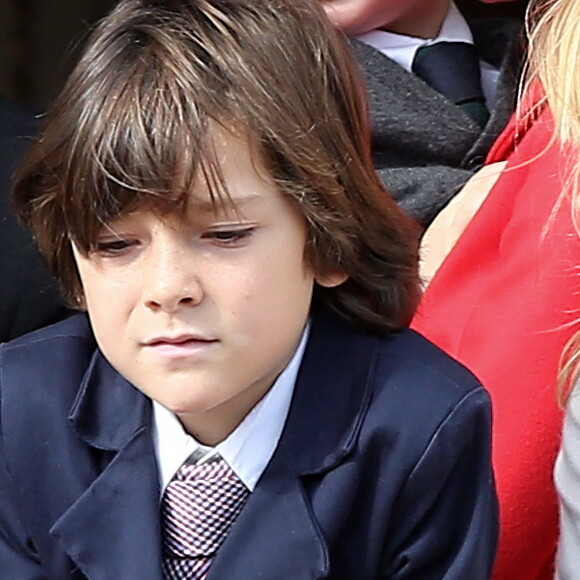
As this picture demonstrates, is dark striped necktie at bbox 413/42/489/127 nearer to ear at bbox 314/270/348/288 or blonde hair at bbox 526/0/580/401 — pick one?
blonde hair at bbox 526/0/580/401

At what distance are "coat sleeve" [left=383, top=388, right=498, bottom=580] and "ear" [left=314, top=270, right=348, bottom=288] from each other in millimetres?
121

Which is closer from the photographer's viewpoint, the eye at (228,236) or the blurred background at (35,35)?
the eye at (228,236)

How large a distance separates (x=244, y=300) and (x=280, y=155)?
3.9 inches

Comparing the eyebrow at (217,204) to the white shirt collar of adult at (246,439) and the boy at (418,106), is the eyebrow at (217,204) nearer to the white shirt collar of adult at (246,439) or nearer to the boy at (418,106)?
the white shirt collar of adult at (246,439)

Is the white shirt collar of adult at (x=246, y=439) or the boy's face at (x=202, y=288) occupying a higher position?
the boy's face at (x=202, y=288)

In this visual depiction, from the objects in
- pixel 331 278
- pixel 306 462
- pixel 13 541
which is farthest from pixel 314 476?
pixel 13 541

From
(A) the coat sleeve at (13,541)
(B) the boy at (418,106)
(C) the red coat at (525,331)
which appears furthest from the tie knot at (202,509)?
(B) the boy at (418,106)

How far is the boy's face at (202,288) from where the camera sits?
0.97 metres

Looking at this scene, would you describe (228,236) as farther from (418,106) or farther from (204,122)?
(418,106)

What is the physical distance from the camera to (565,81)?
43.5 inches

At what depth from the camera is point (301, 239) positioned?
1.02m

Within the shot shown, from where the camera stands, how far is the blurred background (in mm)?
2322

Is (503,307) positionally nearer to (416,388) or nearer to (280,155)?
(416,388)

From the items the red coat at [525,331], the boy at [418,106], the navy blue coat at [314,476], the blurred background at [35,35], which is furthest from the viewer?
the blurred background at [35,35]
